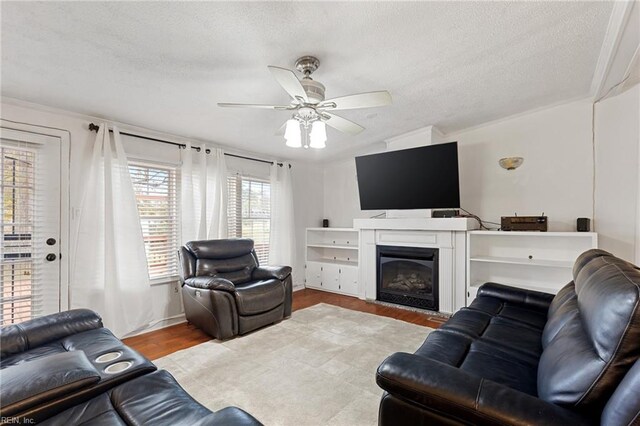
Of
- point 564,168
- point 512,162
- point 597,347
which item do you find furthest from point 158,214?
point 564,168

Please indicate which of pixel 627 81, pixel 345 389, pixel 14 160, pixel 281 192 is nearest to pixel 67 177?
pixel 14 160

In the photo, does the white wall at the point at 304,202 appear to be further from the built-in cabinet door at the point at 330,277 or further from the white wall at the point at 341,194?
the built-in cabinet door at the point at 330,277

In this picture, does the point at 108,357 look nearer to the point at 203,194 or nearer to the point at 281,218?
the point at 203,194

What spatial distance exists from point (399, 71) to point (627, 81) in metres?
2.22

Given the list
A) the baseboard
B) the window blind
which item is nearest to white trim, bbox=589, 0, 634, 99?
the window blind

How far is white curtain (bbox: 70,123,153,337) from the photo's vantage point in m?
2.97

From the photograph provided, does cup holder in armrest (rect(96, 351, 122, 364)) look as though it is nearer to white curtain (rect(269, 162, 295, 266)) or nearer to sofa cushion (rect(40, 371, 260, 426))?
sofa cushion (rect(40, 371, 260, 426))

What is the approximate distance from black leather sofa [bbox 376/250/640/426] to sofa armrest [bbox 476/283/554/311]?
2.31ft

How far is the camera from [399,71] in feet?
7.50

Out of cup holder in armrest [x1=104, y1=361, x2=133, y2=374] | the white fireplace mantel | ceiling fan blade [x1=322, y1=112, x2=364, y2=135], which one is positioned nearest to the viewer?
cup holder in armrest [x1=104, y1=361, x2=133, y2=374]

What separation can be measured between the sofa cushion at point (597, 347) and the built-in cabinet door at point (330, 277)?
3.72 m

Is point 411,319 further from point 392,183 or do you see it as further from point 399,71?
point 399,71

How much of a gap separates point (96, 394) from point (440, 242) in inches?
143

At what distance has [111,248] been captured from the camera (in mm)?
3070
